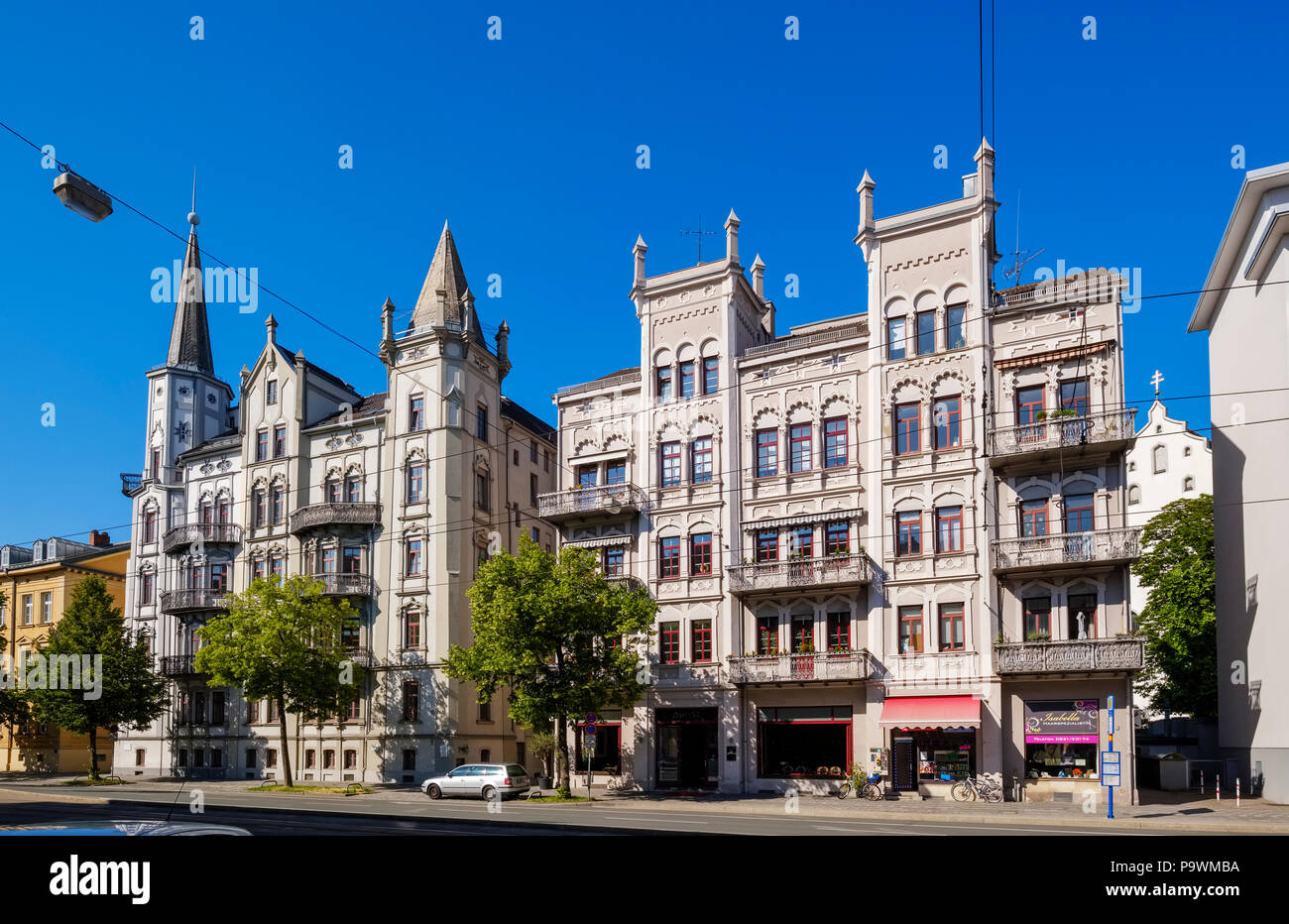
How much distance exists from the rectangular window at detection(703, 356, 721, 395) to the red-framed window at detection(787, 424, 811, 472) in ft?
13.9

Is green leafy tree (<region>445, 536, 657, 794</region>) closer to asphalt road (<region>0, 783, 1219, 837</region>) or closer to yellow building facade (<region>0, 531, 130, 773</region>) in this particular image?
asphalt road (<region>0, 783, 1219, 837</region>)

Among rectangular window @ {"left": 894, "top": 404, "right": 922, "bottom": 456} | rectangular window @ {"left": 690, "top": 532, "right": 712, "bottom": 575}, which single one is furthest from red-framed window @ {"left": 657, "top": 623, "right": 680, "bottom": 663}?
rectangular window @ {"left": 894, "top": 404, "right": 922, "bottom": 456}

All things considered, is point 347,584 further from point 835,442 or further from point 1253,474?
point 1253,474

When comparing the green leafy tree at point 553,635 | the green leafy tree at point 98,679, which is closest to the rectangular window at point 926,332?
the green leafy tree at point 553,635

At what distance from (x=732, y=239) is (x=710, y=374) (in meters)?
6.00

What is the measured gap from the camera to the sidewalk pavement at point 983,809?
2709 centimetres

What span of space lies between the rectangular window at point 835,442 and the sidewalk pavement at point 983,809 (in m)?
13.1

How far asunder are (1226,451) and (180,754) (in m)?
54.9

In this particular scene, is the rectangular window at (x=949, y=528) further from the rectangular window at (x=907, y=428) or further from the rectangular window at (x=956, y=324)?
the rectangular window at (x=956, y=324)

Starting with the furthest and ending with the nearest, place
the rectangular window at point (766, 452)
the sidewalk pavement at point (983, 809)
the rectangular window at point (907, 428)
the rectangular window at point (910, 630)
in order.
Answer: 1. the rectangular window at point (766, 452)
2. the rectangular window at point (907, 428)
3. the rectangular window at point (910, 630)
4. the sidewalk pavement at point (983, 809)

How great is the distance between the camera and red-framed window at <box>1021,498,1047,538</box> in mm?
37656

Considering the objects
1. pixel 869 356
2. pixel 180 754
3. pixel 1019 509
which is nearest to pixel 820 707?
pixel 1019 509

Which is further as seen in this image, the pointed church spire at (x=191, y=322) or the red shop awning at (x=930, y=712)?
the pointed church spire at (x=191, y=322)
